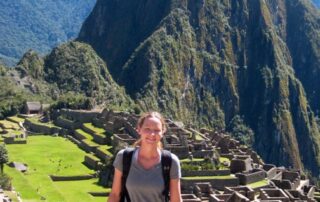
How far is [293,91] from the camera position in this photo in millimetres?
188625

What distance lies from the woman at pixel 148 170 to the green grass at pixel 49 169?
29.7m

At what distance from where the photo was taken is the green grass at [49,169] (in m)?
41.1

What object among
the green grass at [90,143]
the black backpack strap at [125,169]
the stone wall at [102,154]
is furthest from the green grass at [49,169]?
the black backpack strap at [125,169]

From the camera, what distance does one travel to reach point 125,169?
8383 millimetres

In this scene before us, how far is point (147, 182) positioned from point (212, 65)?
173m

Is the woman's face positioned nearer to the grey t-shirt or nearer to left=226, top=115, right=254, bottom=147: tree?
the grey t-shirt

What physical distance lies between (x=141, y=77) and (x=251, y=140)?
37.5m

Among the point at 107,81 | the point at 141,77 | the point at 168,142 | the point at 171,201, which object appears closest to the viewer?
the point at 171,201

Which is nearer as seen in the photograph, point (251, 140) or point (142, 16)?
point (251, 140)

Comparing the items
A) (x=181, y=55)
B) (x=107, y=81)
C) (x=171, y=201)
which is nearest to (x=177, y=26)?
(x=181, y=55)

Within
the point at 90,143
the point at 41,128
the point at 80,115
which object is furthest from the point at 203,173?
the point at 41,128

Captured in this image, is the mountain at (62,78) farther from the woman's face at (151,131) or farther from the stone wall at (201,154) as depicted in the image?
the woman's face at (151,131)

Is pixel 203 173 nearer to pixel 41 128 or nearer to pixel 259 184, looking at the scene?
pixel 259 184

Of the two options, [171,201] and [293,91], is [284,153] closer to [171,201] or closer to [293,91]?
[293,91]
